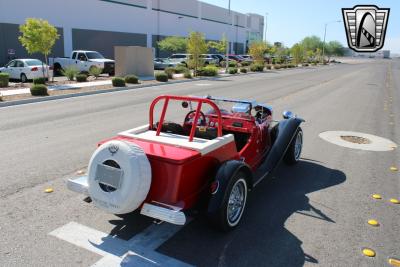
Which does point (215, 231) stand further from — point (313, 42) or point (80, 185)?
point (313, 42)

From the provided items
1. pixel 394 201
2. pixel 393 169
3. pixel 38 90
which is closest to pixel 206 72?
pixel 38 90

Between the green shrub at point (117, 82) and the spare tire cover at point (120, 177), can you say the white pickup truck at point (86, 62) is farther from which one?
the spare tire cover at point (120, 177)

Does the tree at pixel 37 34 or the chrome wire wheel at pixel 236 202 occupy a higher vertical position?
the tree at pixel 37 34

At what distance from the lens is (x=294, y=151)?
6.28 meters

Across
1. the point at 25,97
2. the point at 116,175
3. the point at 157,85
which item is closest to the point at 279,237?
the point at 116,175

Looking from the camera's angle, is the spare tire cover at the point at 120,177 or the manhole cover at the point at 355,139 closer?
the spare tire cover at the point at 120,177

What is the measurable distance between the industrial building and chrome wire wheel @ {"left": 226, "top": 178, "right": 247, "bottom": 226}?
32629mm

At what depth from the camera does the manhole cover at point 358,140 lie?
7.84 metres

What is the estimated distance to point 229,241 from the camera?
3824 mm

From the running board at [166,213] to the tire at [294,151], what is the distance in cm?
329

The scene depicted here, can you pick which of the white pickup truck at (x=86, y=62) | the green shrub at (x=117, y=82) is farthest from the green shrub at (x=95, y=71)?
the green shrub at (x=117, y=82)

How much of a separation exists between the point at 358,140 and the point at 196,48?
21220 millimetres

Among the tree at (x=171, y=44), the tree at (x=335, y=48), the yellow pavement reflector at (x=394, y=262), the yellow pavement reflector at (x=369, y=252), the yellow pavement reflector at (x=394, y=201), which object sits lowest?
the yellow pavement reflector at (x=394, y=262)

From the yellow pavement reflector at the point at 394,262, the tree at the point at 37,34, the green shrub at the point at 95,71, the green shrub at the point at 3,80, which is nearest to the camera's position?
the yellow pavement reflector at the point at 394,262
